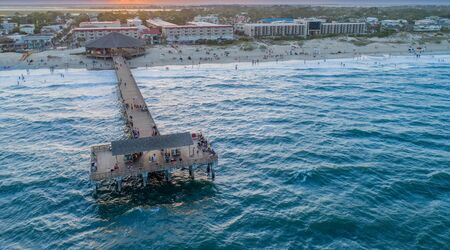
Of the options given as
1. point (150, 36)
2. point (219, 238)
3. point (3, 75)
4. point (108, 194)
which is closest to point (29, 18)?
point (150, 36)

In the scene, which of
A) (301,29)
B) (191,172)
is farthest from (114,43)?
(301,29)

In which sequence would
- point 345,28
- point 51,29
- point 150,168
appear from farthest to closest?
point 345,28
point 51,29
point 150,168

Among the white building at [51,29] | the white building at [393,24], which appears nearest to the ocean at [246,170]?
the white building at [51,29]

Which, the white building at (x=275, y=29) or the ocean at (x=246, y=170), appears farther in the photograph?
the white building at (x=275, y=29)

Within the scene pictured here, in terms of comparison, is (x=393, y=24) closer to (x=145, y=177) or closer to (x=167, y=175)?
(x=167, y=175)

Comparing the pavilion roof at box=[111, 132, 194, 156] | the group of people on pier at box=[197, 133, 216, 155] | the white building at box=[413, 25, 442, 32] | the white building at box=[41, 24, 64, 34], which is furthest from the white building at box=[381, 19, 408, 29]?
the pavilion roof at box=[111, 132, 194, 156]

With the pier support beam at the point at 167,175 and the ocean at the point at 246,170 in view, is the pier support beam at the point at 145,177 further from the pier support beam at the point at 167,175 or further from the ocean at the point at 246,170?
the pier support beam at the point at 167,175

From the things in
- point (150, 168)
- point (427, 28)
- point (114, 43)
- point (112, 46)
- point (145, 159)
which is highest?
point (427, 28)
